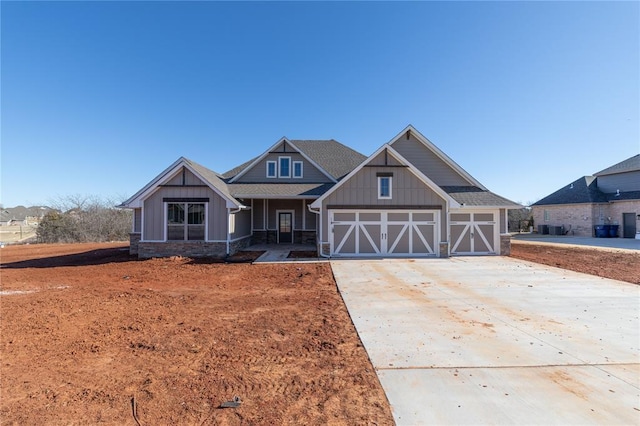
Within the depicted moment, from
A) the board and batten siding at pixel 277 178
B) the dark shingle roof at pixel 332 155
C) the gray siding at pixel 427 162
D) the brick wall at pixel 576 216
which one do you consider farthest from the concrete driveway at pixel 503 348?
the brick wall at pixel 576 216

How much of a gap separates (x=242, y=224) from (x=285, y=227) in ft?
11.0

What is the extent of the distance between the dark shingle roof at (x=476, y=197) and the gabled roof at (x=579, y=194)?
16.7 metres

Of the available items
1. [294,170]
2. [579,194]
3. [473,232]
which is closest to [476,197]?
[473,232]

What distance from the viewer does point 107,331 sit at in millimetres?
5188

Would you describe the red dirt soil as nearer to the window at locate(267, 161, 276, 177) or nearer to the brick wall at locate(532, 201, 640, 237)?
the window at locate(267, 161, 276, 177)

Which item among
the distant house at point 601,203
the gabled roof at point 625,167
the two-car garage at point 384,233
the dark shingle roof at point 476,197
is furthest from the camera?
the gabled roof at point 625,167

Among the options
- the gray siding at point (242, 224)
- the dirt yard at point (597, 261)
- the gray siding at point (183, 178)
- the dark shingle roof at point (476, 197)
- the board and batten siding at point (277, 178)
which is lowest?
the dirt yard at point (597, 261)

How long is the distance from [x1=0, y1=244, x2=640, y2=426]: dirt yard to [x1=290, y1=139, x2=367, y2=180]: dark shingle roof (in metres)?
12.6

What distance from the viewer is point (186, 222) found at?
14117mm

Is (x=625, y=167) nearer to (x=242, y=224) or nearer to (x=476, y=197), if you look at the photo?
(x=476, y=197)

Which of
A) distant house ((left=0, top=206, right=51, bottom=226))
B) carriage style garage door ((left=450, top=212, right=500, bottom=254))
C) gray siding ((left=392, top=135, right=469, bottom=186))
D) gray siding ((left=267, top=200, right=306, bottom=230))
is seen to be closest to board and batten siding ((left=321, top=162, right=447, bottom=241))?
carriage style garage door ((left=450, top=212, right=500, bottom=254))

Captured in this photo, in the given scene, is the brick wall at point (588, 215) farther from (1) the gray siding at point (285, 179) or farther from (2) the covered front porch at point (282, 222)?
(2) the covered front porch at point (282, 222)

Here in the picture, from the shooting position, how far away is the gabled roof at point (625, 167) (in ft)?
79.7

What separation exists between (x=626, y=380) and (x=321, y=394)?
3752 mm
